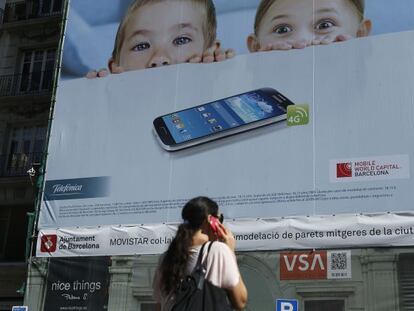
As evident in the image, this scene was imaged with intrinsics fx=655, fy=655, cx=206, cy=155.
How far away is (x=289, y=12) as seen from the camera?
9312 mm

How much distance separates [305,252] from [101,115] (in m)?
3.84

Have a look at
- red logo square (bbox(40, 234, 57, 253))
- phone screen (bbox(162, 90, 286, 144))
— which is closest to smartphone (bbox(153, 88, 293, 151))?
phone screen (bbox(162, 90, 286, 144))

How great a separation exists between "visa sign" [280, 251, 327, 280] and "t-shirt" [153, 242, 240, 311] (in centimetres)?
554

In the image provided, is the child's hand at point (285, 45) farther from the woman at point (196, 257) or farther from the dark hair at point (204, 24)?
the woman at point (196, 257)

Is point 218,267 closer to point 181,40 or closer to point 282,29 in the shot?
point 282,29

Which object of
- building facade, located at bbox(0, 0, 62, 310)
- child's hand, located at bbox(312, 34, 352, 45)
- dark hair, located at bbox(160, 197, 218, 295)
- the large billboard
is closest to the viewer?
dark hair, located at bbox(160, 197, 218, 295)

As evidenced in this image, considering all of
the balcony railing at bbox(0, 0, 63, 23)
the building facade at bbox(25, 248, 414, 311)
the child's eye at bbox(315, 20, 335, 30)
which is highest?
the balcony railing at bbox(0, 0, 63, 23)

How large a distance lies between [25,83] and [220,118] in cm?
910

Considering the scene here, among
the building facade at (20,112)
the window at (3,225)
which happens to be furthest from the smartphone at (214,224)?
the window at (3,225)

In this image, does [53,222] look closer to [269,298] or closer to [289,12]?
[269,298]

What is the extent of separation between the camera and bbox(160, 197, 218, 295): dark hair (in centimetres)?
262

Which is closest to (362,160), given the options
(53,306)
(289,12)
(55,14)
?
(289,12)

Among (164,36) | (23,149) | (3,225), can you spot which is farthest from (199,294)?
(23,149)

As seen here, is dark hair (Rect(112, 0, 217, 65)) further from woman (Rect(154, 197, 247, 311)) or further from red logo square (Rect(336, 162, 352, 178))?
woman (Rect(154, 197, 247, 311))
